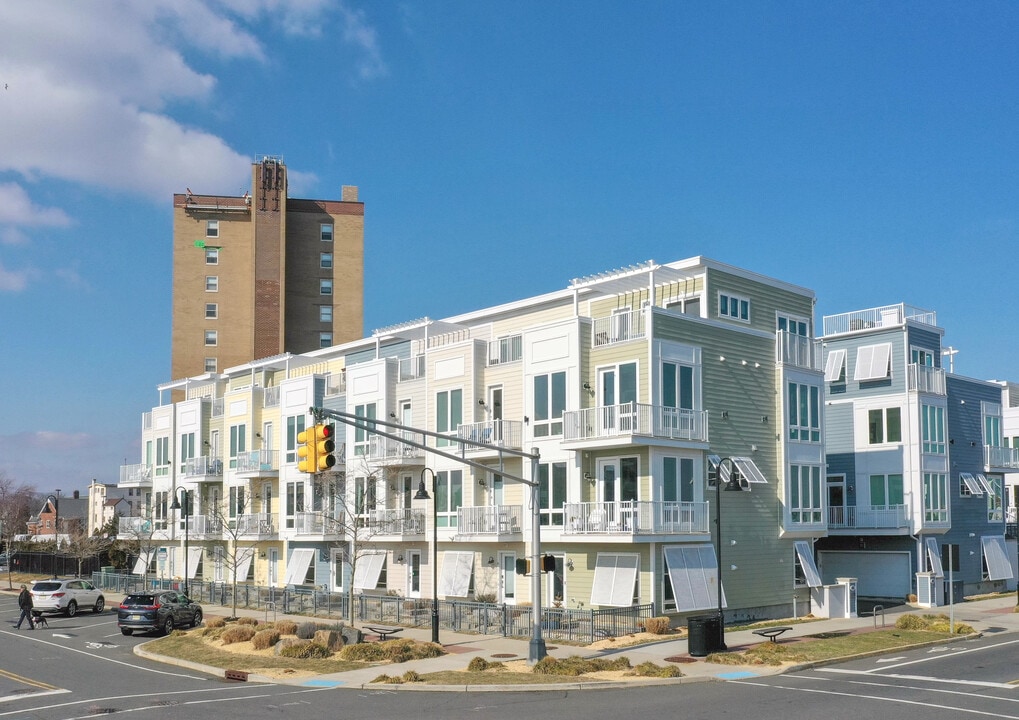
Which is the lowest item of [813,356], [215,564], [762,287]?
[215,564]

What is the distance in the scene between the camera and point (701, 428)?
34.3m

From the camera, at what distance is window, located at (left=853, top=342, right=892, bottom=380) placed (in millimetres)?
45844

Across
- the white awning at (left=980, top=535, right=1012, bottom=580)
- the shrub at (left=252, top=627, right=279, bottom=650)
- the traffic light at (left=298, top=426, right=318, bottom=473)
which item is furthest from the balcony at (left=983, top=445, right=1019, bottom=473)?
the traffic light at (left=298, top=426, right=318, bottom=473)

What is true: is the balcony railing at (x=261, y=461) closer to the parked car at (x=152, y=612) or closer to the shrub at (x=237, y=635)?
the parked car at (x=152, y=612)

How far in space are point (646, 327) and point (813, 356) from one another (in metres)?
10.0

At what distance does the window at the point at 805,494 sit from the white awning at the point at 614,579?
8.36 meters

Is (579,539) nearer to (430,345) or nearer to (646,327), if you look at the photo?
(646,327)

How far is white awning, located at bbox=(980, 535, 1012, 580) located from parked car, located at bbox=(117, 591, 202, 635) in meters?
37.0

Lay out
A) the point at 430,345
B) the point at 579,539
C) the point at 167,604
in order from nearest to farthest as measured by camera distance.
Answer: the point at 579,539, the point at 167,604, the point at 430,345

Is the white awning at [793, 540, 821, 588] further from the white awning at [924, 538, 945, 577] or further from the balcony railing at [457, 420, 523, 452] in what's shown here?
the balcony railing at [457, 420, 523, 452]

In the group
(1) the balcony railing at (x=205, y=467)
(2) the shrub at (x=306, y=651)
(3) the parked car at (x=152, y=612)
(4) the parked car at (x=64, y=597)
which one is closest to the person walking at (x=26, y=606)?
(4) the parked car at (x=64, y=597)

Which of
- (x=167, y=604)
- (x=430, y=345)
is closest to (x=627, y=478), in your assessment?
(x=430, y=345)

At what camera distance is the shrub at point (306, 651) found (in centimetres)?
2825

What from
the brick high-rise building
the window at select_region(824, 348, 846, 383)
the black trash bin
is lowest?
the black trash bin
